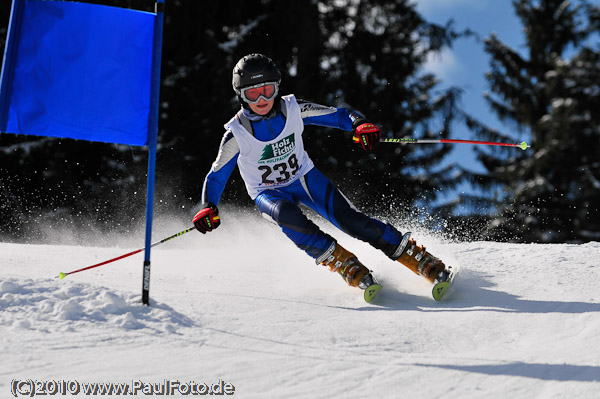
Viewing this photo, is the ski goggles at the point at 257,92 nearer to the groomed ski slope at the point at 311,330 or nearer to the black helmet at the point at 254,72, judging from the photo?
the black helmet at the point at 254,72

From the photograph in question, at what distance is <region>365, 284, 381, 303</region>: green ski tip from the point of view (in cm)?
372

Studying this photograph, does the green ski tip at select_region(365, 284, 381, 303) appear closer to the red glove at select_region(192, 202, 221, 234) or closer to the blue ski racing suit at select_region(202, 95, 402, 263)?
the blue ski racing suit at select_region(202, 95, 402, 263)

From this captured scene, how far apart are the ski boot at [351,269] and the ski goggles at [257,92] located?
3.44ft

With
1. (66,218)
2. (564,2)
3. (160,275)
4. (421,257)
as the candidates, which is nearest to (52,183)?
(66,218)

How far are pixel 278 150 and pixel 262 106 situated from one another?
310 millimetres

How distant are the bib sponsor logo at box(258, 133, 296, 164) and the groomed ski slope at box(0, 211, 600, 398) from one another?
84 centimetres

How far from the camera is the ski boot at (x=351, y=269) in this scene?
3744mm

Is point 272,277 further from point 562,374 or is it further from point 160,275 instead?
point 562,374

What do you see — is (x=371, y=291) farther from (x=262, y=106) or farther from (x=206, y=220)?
(x=262, y=106)

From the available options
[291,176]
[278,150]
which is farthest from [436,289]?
[278,150]

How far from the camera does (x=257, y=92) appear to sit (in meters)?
3.96

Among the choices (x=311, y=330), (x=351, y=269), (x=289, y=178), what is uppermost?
(x=289, y=178)

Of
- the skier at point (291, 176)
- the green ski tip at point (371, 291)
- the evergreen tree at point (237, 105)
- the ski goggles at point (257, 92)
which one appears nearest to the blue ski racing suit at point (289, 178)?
the skier at point (291, 176)

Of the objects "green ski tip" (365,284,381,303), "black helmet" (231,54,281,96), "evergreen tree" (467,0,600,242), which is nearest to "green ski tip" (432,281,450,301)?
"green ski tip" (365,284,381,303)
